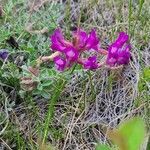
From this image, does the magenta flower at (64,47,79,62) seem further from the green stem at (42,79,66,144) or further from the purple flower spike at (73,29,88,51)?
the green stem at (42,79,66,144)

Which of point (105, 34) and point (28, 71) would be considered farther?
point (105, 34)

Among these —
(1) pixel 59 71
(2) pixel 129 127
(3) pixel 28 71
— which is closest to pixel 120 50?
(1) pixel 59 71

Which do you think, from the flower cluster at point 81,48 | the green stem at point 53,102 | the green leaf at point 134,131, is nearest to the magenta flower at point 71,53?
the flower cluster at point 81,48

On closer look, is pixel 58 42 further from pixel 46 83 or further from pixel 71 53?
pixel 46 83

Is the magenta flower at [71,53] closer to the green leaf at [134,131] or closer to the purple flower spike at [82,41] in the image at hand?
the purple flower spike at [82,41]

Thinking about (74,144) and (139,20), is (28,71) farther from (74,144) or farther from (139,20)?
(139,20)
